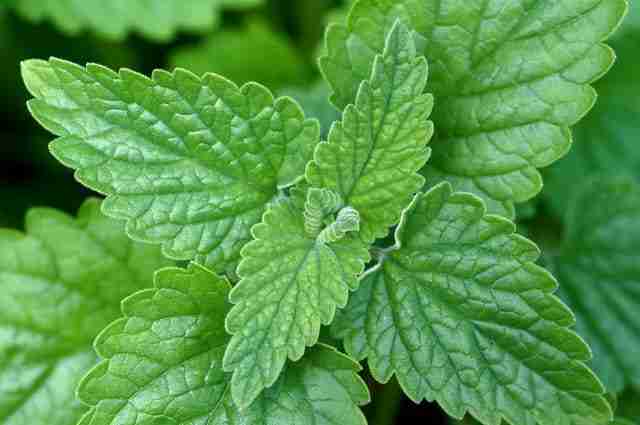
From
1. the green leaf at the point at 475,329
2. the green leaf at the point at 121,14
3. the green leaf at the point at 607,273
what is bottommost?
the green leaf at the point at 607,273

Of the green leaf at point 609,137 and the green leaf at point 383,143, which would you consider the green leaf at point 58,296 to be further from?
the green leaf at point 609,137

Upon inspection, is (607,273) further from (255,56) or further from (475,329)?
(255,56)

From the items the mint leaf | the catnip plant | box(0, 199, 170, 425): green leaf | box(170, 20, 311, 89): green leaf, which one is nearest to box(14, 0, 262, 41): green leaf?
box(170, 20, 311, 89): green leaf

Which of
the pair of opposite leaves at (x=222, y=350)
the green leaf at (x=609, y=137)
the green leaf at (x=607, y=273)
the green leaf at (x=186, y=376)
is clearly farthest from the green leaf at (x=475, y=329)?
the green leaf at (x=609, y=137)

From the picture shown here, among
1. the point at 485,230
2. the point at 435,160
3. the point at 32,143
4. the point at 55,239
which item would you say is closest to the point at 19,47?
the point at 32,143

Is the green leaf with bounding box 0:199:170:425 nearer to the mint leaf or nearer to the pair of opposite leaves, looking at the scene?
the pair of opposite leaves

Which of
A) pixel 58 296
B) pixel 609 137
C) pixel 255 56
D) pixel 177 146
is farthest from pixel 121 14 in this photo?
pixel 609 137
